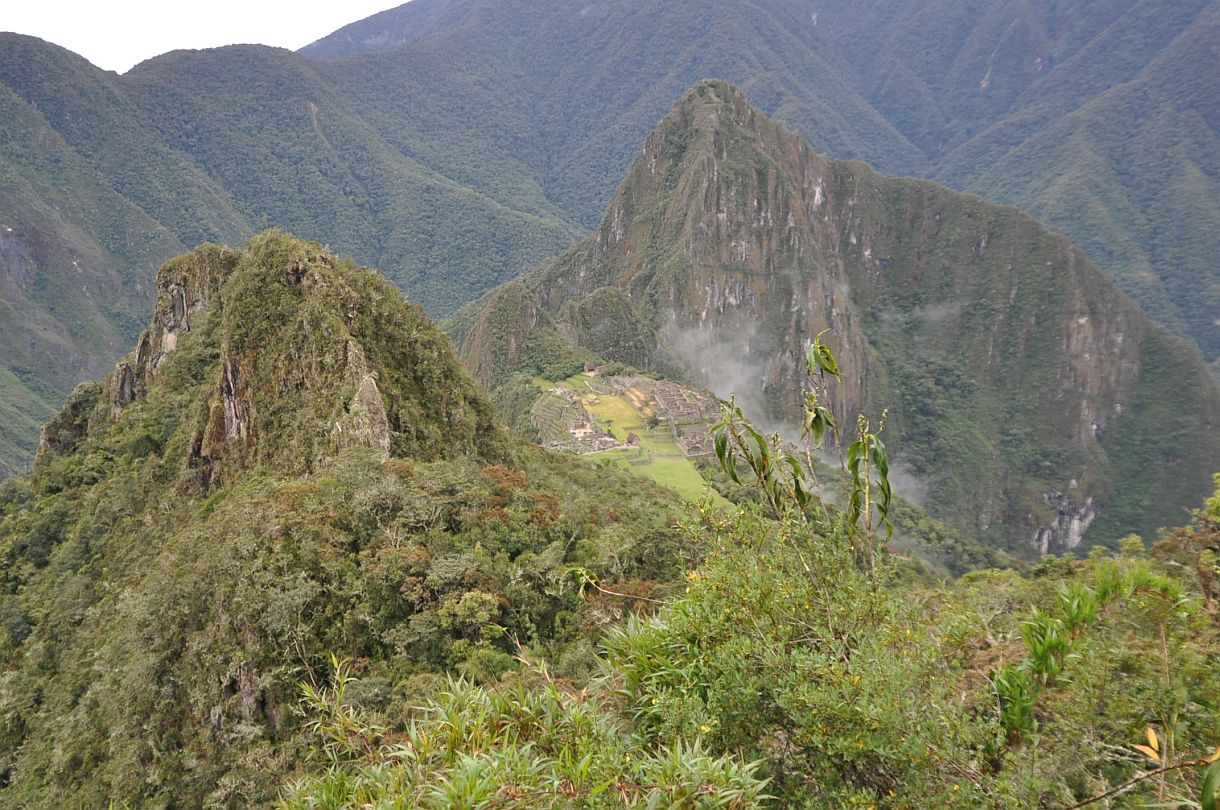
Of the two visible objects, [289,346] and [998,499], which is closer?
[289,346]

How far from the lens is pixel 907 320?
511 feet

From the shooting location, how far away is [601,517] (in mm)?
22391

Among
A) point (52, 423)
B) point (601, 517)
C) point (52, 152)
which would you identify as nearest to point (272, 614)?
point (601, 517)

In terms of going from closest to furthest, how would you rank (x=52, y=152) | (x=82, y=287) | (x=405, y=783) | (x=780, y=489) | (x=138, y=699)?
(x=405, y=783) < (x=780, y=489) < (x=138, y=699) < (x=82, y=287) < (x=52, y=152)

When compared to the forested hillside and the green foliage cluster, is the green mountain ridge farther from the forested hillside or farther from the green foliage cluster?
the green foliage cluster

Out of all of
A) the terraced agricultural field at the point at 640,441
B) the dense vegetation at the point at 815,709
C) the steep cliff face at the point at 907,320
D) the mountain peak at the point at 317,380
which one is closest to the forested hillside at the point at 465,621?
the dense vegetation at the point at 815,709

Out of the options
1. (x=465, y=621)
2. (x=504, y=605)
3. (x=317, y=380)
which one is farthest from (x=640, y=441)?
(x=465, y=621)

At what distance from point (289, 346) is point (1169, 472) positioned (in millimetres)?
145585

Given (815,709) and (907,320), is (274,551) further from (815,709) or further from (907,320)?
(907,320)

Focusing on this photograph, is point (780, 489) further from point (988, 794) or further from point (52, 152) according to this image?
point (52, 152)

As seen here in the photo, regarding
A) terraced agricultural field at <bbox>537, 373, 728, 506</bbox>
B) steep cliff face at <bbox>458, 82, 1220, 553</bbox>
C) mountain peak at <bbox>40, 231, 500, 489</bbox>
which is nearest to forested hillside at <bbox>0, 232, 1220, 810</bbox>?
mountain peak at <bbox>40, 231, 500, 489</bbox>

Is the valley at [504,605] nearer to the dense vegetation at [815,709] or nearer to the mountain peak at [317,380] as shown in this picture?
the dense vegetation at [815,709]

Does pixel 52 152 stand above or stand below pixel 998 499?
above

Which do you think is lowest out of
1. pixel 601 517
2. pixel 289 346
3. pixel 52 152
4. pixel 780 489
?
pixel 601 517
